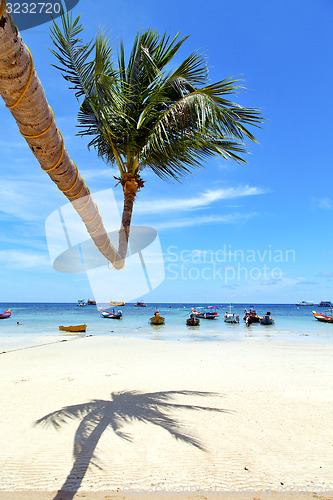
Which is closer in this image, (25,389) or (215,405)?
(215,405)

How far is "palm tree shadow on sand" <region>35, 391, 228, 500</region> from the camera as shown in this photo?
438cm

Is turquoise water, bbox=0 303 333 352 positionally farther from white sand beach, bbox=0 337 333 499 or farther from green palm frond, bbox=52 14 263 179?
green palm frond, bbox=52 14 263 179

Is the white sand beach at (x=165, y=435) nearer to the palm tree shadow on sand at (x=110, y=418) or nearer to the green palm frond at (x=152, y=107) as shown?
the palm tree shadow on sand at (x=110, y=418)

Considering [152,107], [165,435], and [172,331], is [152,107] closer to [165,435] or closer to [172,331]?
[165,435]

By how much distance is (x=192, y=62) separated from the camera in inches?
184

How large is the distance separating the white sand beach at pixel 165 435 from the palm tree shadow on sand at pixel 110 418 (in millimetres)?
20

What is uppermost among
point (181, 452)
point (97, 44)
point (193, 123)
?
point (97, 44)

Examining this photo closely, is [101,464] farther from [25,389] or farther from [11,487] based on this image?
[25,389]

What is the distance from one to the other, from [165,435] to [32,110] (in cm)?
522


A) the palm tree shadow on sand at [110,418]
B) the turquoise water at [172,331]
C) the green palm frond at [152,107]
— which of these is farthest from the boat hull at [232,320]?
the green palm frond at [152,107]

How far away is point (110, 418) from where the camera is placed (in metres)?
6.00

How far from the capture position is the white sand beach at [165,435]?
395 centimetres

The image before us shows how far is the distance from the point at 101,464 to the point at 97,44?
5.35 metres

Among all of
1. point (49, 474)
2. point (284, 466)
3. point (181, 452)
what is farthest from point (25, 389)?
point (284, 466)
